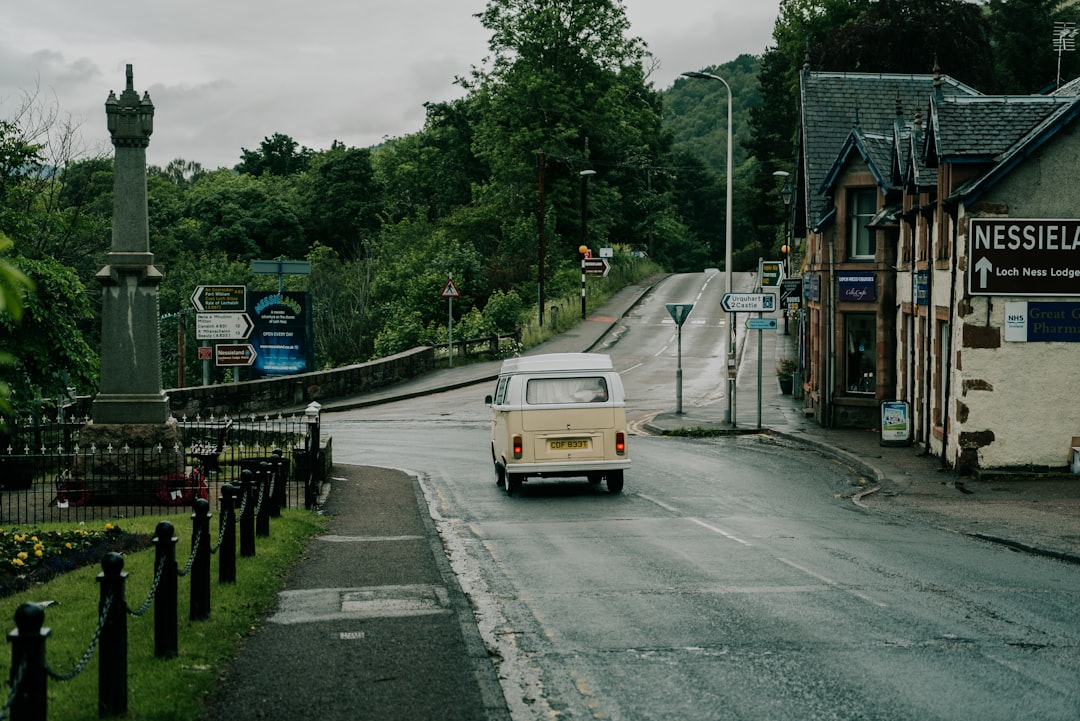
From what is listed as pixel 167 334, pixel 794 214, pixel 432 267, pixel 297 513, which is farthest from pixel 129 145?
pixel 432 267

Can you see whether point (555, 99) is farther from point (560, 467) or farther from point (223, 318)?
point (560, 467)

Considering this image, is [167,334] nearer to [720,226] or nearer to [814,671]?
[814,671]

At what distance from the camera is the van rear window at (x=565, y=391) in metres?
19.1

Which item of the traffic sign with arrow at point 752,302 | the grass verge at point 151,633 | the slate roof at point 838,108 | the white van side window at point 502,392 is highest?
the slate roof at point 838,108

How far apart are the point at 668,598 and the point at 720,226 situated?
112411 millimetres

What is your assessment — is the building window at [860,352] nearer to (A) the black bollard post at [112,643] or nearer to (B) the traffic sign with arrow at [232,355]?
(B) the traffic sign with arrow at [232,355]

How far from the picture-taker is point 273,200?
278ft

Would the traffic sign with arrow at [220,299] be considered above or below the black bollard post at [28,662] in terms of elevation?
above

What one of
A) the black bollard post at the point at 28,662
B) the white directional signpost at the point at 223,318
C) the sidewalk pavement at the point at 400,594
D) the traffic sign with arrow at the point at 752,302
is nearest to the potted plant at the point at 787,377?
the traffic sign with arrow at the point at 752,302

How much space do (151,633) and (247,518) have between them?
355 cm

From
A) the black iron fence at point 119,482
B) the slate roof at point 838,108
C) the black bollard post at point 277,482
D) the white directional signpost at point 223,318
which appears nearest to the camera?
the black bollard post at point 277,482

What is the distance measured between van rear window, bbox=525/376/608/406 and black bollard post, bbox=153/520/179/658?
11375mm

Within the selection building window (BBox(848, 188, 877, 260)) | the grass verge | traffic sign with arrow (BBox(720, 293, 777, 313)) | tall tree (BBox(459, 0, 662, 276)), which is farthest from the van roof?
tall tree (BBox(459, 0, 662, 276))

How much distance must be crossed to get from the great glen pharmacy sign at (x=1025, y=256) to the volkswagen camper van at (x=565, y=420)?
758 centimetres
